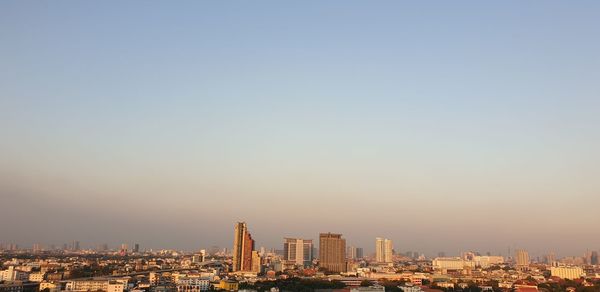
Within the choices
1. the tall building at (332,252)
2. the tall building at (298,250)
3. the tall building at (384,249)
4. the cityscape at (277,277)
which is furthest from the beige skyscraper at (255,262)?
the tall building at (384,249)

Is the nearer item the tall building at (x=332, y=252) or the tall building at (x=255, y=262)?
the tall building at (x=255, y=262)

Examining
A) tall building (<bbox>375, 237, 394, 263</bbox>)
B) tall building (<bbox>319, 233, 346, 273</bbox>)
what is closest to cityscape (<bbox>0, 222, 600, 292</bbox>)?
tall building (<bbox>319, 233, 346, 273</bbox>)

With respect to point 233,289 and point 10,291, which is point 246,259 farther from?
point 10,291

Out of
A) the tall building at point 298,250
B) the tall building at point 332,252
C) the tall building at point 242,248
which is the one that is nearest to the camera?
the tall building at point 242,248

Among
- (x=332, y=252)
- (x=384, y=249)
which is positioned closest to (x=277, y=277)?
(x=332, y=252)

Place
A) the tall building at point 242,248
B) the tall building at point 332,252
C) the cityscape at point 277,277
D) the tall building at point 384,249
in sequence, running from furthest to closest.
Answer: the tall building at point 384,249
the tall building at point 332,252
the tall building at point 242,248
the cityscape at point 277,277

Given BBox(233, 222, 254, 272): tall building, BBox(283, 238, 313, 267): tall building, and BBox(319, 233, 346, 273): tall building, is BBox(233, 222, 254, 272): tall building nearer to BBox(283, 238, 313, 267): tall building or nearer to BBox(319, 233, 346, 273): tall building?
BBox(319, 233, 346, 273): tall building

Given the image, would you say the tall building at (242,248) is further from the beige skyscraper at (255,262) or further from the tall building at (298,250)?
the tall building at (298,250)
